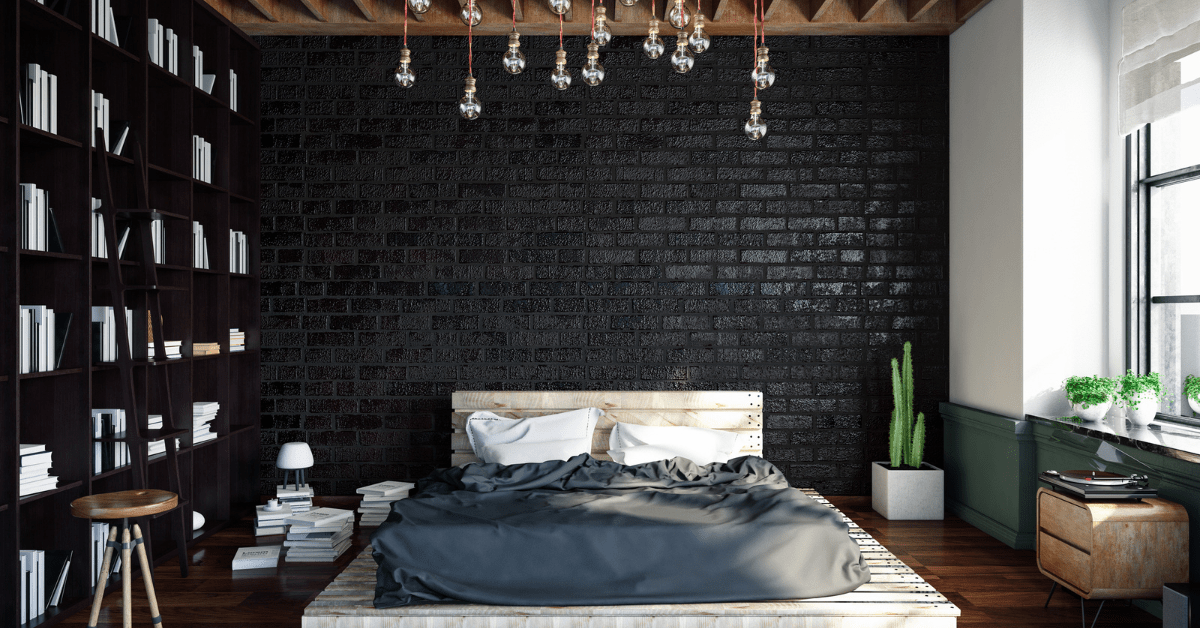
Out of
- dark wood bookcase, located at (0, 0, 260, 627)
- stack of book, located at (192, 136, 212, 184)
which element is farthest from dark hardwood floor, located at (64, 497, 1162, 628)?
stack of book, located at (192, 136, 212, 184)

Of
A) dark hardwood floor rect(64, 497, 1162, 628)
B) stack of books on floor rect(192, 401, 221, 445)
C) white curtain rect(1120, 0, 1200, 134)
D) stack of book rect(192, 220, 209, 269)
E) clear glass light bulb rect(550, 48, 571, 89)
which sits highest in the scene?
white curtain rect(1120, 0, 1200, 134)

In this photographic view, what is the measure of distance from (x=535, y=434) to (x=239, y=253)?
2.40 m

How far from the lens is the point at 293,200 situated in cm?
567

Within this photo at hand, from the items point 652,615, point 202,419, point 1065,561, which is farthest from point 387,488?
point 1065,561

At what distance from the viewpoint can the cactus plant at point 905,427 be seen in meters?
5.30

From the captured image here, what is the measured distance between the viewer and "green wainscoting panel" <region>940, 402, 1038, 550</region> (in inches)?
181

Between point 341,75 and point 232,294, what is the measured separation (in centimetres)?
176

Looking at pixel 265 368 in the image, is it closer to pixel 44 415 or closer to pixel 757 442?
pixel 44 415

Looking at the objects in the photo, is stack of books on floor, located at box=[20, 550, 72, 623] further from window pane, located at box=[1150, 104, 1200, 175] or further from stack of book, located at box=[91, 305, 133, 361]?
window pane, located at box=[1150, 104, 1200, 175]

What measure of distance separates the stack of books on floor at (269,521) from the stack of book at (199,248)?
5.12ft

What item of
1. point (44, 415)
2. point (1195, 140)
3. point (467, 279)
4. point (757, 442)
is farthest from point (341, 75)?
point (1195, 140)

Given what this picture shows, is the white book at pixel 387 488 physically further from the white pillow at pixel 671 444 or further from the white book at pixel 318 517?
the white pillow at pixel 671 444

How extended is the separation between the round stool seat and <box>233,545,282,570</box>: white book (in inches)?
45.8

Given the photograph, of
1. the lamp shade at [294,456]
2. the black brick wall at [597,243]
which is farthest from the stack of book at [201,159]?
the lamp shade at [294,456]
